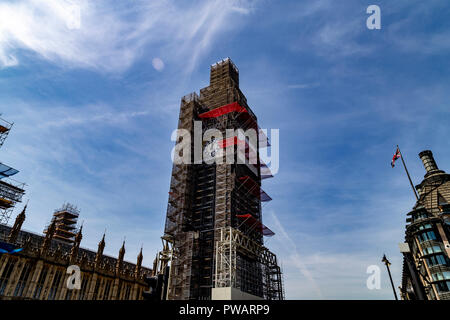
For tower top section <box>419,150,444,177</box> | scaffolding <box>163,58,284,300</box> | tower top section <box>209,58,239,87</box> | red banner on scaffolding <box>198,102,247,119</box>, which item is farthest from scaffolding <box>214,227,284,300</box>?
tower top section <box>209,58,239,87</box>

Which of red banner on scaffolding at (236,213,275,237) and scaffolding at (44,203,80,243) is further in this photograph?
scaffolding at (44,203,80,243)

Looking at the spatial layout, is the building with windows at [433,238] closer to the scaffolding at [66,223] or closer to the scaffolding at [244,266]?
the scaffolding at [244,266]

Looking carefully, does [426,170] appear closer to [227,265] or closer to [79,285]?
[227,265]

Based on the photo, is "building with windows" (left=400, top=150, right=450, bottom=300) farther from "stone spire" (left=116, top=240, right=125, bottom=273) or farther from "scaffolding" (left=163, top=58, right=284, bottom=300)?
"stone spire" (left=116, top=240, right=125, bottom=273)

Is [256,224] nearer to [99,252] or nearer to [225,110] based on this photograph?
[225,110]

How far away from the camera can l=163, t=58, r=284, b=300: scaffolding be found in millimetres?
47719

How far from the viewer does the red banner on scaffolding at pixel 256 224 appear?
52.2 m

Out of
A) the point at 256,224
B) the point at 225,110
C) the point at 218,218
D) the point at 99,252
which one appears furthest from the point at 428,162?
the point at 99,252

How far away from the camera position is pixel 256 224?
56.4 m

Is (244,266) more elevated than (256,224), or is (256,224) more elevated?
(256,224)

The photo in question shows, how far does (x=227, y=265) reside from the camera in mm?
45938

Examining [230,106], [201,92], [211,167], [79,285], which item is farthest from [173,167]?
[79,285]

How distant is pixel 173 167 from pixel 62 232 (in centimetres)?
5010

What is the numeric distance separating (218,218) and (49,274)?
3047cm
